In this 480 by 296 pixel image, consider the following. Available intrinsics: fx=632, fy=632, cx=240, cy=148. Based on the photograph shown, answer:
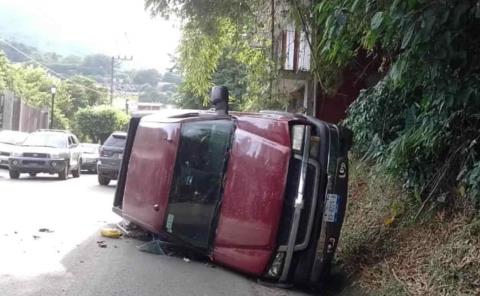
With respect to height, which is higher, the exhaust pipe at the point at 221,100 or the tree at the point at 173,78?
the tree at the point at 173,78

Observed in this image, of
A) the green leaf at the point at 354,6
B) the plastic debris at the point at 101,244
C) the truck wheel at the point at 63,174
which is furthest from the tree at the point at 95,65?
the green leaf at the point at 354,6

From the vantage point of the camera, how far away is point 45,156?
2109cm

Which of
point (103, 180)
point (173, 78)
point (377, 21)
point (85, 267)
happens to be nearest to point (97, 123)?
point (173, 78)

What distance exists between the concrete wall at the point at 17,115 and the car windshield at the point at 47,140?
12.7 m

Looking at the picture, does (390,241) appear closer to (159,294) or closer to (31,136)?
(159,294)

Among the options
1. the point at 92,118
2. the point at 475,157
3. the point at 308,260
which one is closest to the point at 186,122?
the point at 308,260

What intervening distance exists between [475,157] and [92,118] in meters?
53.7

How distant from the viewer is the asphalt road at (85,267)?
6.62m

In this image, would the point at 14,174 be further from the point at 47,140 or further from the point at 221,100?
the point at 221,100

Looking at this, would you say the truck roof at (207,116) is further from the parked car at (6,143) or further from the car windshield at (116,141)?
the parked car at (6,143)

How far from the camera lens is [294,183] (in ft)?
22.9

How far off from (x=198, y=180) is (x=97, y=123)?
51.5m

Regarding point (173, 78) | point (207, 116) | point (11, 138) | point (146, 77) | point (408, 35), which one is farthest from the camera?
point (146, 77)

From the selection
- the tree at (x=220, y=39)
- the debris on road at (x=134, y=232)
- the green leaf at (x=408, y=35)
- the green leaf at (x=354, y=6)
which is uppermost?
the tree at (x=220, y=39)
